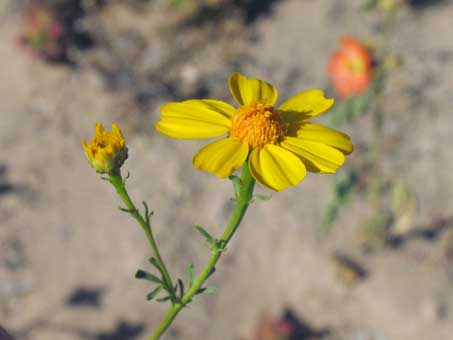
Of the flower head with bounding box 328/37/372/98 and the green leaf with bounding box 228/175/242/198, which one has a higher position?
the flower head with bounding box 328/37/372/98

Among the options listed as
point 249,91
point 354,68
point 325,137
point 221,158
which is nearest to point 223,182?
point 354,68

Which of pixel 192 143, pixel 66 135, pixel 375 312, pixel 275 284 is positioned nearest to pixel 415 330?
pixel 375 312

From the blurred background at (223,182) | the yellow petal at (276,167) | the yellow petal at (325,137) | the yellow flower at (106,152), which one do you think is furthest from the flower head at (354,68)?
the yellow flower at (106,152)

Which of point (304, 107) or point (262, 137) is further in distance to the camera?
point (304, 107)

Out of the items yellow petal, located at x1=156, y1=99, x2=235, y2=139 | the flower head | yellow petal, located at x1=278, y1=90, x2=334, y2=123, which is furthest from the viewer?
the flower head

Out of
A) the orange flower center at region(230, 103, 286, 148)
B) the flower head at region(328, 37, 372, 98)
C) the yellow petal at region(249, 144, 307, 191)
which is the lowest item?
the yellow petal at region(249, 144, 307, 191)

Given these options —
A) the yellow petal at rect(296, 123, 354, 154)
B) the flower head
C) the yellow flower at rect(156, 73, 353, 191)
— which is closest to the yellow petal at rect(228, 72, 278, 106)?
the yellow flower at rect(156, 73, 353, 191)

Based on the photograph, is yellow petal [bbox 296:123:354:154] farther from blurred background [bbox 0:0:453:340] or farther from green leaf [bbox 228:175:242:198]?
blurred background [bbox 0:0:453:340]

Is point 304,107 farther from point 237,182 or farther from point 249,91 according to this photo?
point 237,182
